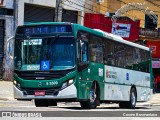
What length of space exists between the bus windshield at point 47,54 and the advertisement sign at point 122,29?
78.4 ft

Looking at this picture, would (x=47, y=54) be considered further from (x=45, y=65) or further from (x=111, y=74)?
(x=111, y=74)

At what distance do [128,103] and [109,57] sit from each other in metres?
4.34

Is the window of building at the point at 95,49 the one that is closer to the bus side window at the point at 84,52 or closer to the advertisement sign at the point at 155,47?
the bus side window at the point at 84,52

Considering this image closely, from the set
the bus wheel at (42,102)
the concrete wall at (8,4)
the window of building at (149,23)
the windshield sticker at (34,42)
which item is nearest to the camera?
the windshield sticker at (34,42)

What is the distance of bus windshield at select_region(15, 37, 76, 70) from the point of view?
61.7 feet

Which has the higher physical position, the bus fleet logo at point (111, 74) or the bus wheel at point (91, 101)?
the bus fleet logo at point (111, 74)

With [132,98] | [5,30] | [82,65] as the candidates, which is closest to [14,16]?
[5,30]

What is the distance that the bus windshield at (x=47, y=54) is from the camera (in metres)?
18.8

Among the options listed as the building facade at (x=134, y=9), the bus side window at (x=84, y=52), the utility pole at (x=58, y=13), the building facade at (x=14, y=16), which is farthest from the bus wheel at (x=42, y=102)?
the building facade at (x=134, y=9)

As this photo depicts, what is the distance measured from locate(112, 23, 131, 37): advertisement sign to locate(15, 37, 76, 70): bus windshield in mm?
23883

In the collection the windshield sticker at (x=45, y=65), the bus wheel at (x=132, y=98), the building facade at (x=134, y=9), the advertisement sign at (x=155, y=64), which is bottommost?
the advertisement sign at (x=155, y=64)

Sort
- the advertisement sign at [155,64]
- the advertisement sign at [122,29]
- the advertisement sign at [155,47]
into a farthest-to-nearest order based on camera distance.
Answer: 1. the advertisement sign at [155,64]
2. the advertisement sign at [155,47]
3. the advertisement sign at [122,29]

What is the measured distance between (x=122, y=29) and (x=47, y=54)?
82.3ft

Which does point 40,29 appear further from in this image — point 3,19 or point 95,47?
point 3,19
